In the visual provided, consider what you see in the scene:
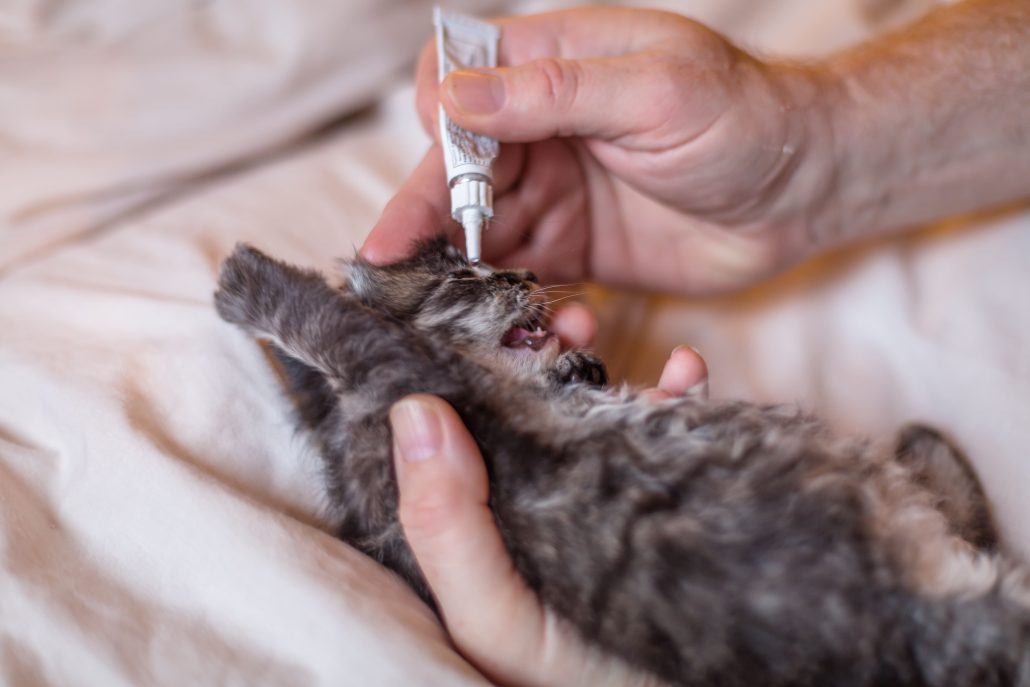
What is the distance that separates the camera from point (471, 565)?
0.98 meters

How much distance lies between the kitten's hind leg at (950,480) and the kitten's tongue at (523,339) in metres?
0.57

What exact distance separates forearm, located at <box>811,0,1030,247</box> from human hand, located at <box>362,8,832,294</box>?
0.07 meters

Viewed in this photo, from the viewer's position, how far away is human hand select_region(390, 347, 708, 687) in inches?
38.5

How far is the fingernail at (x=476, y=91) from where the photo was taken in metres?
1.28

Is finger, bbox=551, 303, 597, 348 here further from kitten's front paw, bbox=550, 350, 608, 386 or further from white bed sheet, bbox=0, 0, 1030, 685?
white bed sheet, bbox=0, 0, 1030, 685

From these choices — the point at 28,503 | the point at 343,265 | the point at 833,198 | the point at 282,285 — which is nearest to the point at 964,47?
the point at 833,198

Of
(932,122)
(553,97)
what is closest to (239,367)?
(553,97)

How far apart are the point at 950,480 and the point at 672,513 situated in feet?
2.06

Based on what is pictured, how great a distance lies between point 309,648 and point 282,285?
491 millimetres

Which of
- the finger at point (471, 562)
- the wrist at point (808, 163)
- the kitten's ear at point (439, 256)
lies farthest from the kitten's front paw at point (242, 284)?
the wrist at point (808, 163)

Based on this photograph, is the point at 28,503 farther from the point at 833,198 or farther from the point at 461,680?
the point at 833,198

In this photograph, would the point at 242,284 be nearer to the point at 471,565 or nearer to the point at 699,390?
the point at 471,565

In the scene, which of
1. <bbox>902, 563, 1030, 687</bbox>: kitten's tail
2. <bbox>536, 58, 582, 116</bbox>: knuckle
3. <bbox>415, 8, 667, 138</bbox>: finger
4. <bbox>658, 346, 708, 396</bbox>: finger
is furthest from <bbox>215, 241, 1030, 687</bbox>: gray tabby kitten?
<bbox>415, 8, 667, 138</bbox>: finger

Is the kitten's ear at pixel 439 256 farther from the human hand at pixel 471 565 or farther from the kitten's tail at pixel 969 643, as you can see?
the kitten's tail at pixel 969 643
